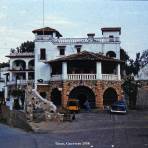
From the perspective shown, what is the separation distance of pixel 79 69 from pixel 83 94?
353 centimetres

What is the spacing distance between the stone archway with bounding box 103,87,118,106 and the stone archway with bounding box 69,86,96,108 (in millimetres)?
1732

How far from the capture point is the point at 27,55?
85938 millimetres

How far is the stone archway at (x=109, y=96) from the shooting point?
63469 millimetres

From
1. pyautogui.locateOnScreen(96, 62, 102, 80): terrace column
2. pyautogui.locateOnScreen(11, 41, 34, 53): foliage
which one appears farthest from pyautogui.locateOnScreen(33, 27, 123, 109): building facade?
pyautogui.locateOnScreen(11, 41, 34, 53): foliage

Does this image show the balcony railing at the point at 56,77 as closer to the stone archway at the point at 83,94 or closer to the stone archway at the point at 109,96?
the stone archway at the point at 83,94

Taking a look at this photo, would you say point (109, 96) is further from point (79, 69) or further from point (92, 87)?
point (79, 69)

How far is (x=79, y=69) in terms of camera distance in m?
64.9

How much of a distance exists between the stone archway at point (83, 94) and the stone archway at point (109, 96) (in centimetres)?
173

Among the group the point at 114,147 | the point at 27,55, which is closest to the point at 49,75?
the point at 27,55

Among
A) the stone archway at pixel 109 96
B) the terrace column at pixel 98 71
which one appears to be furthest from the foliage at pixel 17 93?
the terrace column at pixel 98 71

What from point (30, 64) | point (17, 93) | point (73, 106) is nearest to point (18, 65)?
point (30, 64)

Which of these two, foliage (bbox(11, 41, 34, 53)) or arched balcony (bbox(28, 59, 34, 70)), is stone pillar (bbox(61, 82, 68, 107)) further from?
foliage (bbox(11, 41, 34, 53))

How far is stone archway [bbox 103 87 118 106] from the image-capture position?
63469 millimetres

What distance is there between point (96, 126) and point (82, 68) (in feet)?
95.6
